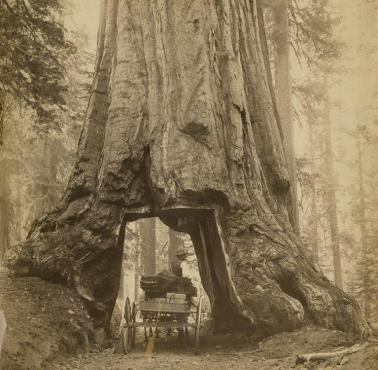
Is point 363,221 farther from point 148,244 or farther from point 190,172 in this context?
point 148,244

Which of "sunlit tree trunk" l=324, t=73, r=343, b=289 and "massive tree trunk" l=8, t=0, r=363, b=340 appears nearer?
"massive tree trunk" l=8, t=0, r=363, b=340

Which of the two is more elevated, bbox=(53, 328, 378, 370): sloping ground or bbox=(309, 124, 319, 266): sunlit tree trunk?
bbox=(309, 124, 319, 266): sunlit tree trunk

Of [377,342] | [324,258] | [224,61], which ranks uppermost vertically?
[224,61]

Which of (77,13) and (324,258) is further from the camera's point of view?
(324,258)

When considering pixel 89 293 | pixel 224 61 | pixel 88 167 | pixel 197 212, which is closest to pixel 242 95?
pixel 224 61

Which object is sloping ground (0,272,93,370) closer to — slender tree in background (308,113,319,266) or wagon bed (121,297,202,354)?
wagon bed (121,297,202,354)

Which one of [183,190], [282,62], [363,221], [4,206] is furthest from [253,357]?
[282,62]

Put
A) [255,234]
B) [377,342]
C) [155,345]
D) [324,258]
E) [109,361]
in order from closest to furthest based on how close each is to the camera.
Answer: [377,342], [109,361], [255,234], [155,345], [324,258]

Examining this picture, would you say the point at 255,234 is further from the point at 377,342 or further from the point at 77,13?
the point at 77,13

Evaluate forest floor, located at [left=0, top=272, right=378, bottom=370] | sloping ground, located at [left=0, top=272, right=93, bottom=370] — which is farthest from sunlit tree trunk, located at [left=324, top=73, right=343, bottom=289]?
sloping ground, located at [left=0, top=272, right=93, bottom=370]
